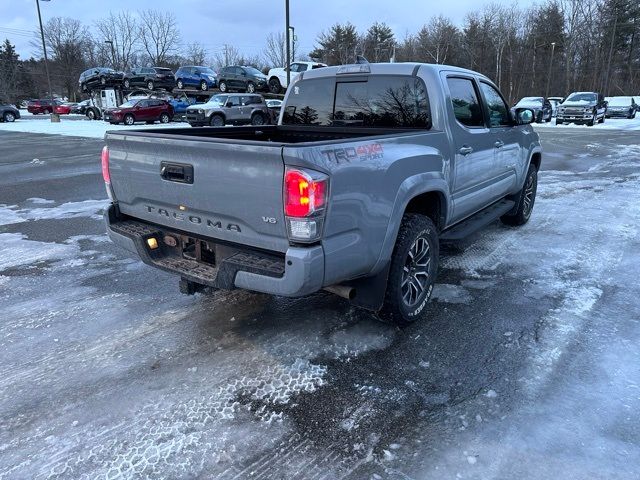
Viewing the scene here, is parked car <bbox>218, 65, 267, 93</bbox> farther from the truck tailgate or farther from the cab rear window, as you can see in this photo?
the truck tailgate

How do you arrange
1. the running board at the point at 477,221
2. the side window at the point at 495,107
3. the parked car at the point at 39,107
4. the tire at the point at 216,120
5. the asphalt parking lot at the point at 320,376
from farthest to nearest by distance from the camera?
the parked car at the point at 39,107
the tire at the point at 216,120
the side window at the point at 495,107
the running board at the point at 477,221
the asphalt parking lot at the point at 320,376

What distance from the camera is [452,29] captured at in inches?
2621

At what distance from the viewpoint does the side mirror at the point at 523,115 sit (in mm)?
5715

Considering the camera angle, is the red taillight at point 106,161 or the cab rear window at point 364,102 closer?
the red taillight at point 106,161

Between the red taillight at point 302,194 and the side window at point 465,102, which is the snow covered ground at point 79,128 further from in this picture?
the red taillight at point 302,194

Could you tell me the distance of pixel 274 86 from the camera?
30625 mm

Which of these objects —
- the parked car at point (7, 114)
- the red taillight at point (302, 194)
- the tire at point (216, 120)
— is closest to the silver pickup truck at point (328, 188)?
the red taillight at point (302, 194)

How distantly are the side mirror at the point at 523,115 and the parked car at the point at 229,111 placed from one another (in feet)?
68.6

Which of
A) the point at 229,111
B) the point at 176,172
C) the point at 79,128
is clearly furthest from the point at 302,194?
the point at 79,128

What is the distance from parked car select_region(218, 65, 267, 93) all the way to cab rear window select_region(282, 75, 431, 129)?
27.4 metres

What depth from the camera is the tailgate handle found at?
3.07 m

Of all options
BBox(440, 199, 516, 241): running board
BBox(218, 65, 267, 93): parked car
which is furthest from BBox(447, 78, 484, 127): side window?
BBox(218, 65, 267, 93): parked car

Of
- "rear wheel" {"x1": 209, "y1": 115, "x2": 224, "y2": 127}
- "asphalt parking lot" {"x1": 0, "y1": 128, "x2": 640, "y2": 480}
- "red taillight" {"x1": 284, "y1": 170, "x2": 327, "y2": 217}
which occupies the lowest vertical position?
"asphalt parking lot" {"x1": 0, "y1": 128, "x2": 640, "y2": 480}

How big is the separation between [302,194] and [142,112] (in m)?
29.5
